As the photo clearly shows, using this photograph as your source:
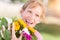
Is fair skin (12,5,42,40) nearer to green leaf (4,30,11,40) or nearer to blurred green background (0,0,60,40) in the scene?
blurred green background (0,0,60,40)

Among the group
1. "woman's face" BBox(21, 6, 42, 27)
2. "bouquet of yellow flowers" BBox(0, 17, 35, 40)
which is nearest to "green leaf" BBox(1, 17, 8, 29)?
"bouquet of yellow flowers" BBox(0, 17, 35, 40)

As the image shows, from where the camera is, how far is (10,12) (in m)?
1.31

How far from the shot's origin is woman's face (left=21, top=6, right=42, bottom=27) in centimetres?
130

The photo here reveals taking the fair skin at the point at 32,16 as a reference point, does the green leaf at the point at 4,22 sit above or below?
below

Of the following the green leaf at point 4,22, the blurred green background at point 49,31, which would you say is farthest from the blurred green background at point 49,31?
the green leaf at point 4,22

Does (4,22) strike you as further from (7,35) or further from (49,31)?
(49,31)

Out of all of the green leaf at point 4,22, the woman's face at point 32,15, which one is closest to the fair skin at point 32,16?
the woman's face at point 32,15

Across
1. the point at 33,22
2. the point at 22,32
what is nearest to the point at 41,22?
the point at 33,22

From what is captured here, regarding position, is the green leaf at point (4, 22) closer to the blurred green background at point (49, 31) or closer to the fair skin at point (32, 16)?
the fair skin at point (32, 16)

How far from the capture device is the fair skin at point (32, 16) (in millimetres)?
1303

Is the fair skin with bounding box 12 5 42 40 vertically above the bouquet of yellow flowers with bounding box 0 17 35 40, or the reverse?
the fair skin with bounding box 12 5 42 40

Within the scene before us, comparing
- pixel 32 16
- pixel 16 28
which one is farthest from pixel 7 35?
pixel 32 16

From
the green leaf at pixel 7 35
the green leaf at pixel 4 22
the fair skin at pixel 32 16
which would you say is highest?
the fair skin at pixel 32 16

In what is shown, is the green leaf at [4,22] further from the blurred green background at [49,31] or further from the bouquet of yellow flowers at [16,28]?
the blurred green background at [49,31]
